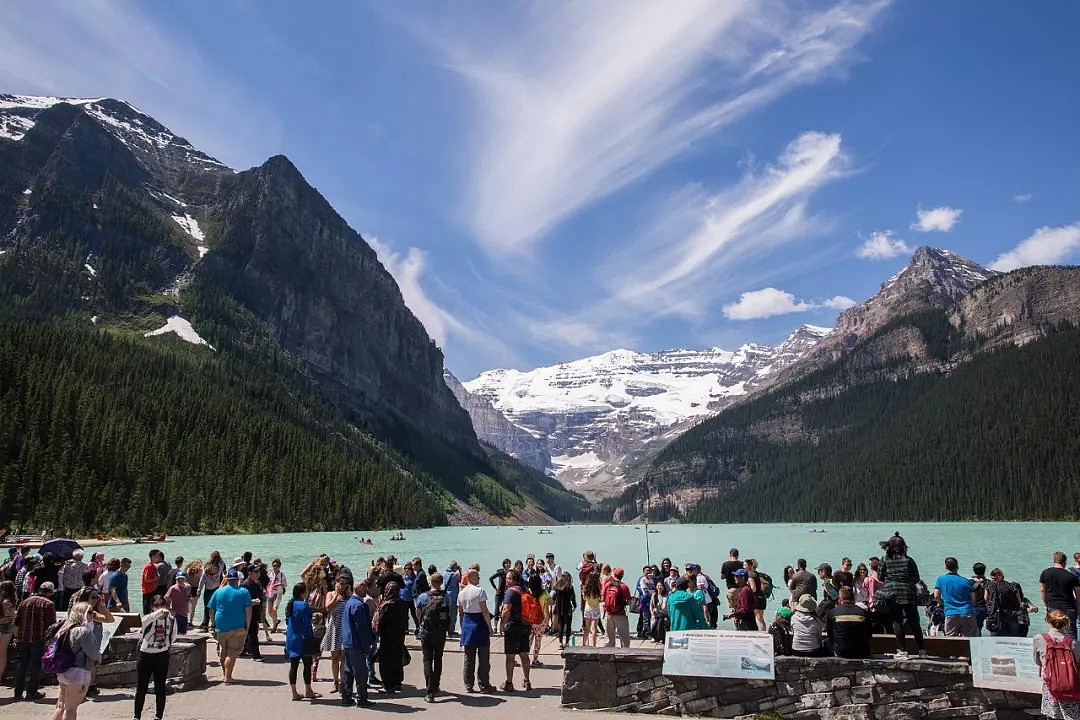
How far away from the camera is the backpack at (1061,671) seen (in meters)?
10.4

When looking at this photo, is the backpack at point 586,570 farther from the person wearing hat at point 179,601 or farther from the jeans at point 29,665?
the jeans at point 29,665

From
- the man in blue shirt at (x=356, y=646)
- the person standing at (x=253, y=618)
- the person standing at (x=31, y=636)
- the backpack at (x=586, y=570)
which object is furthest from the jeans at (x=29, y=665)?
the backpack at (x=586, y=570)

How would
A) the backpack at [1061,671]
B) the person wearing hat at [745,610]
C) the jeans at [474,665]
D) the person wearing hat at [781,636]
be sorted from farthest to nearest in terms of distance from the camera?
the person wearing hat at [745,610] < the jeans at [474,665] < the person wearing hat at [781,636] < the backpack at [1061,671]

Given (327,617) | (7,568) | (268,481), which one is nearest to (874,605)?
(327,617)

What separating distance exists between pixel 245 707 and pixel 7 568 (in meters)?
10.5

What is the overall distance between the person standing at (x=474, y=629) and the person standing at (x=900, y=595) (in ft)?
27.3

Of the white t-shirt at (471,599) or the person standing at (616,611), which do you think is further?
the person standing at (616,611)

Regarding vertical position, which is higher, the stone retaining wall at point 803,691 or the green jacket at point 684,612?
the green jacket at point 684,612

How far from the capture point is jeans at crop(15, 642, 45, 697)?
44.9 ft

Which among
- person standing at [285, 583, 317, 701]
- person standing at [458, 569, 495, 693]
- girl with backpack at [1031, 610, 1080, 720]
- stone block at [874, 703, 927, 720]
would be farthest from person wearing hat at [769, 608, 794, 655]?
person standing at [285, 583, 317, 701]

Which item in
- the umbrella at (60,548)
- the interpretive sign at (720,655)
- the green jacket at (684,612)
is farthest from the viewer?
Result: the umbrella at (60,548)

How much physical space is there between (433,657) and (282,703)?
3049mm

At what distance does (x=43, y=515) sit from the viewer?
90250 mm

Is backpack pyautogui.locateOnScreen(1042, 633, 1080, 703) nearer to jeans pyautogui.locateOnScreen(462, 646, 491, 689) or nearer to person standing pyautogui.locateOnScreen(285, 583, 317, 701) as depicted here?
jeans pyautogui.locateOnScreen(462, 646, 491, 689)
